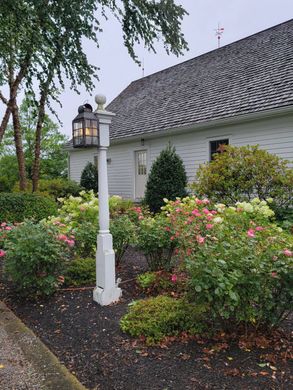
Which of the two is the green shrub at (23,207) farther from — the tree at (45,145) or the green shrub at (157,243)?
the tree at (45,145)

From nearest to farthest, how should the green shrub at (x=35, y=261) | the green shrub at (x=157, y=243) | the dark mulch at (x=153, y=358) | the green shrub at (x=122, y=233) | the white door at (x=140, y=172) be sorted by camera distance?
the dark mulch at (x=153, y=358), the green shrub at (x=35, y=261), the green shrub at (x=157, y=243), the green shrub at (x=122, y=233), the white door at (x=140, y=172)

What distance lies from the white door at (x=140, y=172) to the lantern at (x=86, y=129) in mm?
9500

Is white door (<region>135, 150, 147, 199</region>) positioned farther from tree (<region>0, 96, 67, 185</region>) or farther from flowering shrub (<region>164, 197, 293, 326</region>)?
flowering shrub (<region>164, 197, 293, 326</region>)

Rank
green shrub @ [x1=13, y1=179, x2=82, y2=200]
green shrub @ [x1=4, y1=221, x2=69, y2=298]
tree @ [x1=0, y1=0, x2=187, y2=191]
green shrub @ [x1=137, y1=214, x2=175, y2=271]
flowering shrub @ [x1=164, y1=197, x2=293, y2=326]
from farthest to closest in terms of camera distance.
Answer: green shrub @ [x1=13, y1=179, x2=82, y2=200]
tree @ [x1=0, y1=0, x2=187, y2=191]
green shrub @ [x1=137, y1=214, x2=175, y2=271]
green shrub @ [x1=4, y1=221, x2=69, y2=298]
flowering shrub @ [x1=164, y1=197, x2=293, y2=326]

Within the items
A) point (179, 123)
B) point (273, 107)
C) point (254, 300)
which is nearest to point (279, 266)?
point (254, 300)

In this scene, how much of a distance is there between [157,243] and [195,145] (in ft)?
23.6

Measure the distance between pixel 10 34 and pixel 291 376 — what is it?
5.97 metres

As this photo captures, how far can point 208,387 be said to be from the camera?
226cm

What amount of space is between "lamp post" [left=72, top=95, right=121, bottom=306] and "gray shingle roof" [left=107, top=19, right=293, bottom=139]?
5.72 m

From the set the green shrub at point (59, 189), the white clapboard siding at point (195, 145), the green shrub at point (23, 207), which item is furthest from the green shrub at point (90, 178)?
the green shrub at point (23, 207)

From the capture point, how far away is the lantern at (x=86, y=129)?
376 centimetres

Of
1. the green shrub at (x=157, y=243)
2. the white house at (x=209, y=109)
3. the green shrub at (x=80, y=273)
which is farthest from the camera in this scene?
the white house at (x=209, y=109)

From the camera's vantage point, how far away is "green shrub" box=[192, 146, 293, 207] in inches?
291

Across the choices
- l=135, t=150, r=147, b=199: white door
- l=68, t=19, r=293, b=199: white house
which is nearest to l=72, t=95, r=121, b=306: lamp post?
Answer: l=68, t=19, r=293, b=199: white house
